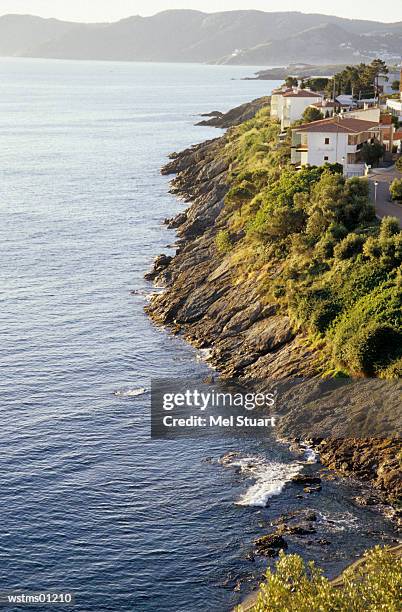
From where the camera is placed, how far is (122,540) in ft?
137

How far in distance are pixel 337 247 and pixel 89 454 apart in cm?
2626

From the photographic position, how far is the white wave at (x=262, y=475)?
4481 centimetres

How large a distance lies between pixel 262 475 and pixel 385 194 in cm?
3897

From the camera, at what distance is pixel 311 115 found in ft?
371

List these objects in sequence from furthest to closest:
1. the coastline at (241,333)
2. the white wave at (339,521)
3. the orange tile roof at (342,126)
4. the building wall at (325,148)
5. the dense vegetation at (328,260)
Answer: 1. the building wall at (325,148)
2. the orange tile roof at (342,126)
3. the dense vegetation at (328,260)
4. the coastline at (241,333)
5. the white wave at (339,521)

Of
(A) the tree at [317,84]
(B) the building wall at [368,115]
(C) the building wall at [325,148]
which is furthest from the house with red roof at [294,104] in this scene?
(C) the building wall at [325,148]

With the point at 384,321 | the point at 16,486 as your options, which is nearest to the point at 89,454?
the point at 16,486

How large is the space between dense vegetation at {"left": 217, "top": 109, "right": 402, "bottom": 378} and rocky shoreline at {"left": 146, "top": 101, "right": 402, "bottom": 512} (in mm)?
1230

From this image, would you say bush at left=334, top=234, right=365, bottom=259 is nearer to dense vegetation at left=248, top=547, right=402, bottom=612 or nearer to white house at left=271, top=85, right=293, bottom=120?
dense vegetation at left=248, top=547, right=402, bottom=612

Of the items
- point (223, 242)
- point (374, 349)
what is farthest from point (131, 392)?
point (223, 242)

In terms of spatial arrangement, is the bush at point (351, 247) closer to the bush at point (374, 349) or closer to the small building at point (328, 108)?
the bush at point (374, 349)

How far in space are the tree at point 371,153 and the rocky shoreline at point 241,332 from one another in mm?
15355

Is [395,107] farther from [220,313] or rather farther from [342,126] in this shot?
[220,313]

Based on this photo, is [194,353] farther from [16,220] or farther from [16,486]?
[16,220]
